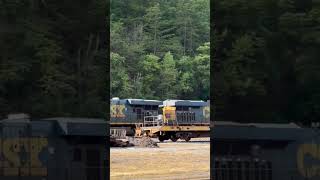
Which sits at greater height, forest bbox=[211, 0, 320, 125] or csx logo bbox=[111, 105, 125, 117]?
forest bbox=[211, 0, 320, 125]

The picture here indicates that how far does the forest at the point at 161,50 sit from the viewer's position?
36.2 meters

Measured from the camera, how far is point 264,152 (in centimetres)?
580

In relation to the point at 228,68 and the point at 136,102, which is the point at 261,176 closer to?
the point at 228,68

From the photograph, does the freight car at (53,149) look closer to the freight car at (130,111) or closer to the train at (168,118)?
the freight car at (130,111)

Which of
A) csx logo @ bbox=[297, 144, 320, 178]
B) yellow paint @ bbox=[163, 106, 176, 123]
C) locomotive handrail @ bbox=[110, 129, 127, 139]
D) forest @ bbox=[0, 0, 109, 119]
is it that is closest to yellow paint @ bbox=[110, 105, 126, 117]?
locomotive handrail @ bbox=[110, 129, 127, 139]

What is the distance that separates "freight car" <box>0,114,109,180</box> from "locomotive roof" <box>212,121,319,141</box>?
129 cm

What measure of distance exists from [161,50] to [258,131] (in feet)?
115

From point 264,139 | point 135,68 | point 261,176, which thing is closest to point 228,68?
point 264,139

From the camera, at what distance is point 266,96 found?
583cm

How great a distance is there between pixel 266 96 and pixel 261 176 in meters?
0.89

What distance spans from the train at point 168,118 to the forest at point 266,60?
25.5 metres

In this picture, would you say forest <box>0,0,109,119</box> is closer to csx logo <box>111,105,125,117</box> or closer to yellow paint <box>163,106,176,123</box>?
yellow paint <box>163,106,176,123</box>

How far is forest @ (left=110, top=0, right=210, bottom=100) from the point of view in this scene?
1423 inches

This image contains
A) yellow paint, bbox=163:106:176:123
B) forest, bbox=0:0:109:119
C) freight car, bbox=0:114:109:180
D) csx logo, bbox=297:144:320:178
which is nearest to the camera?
csx logo, bbox=297:144:320:178
